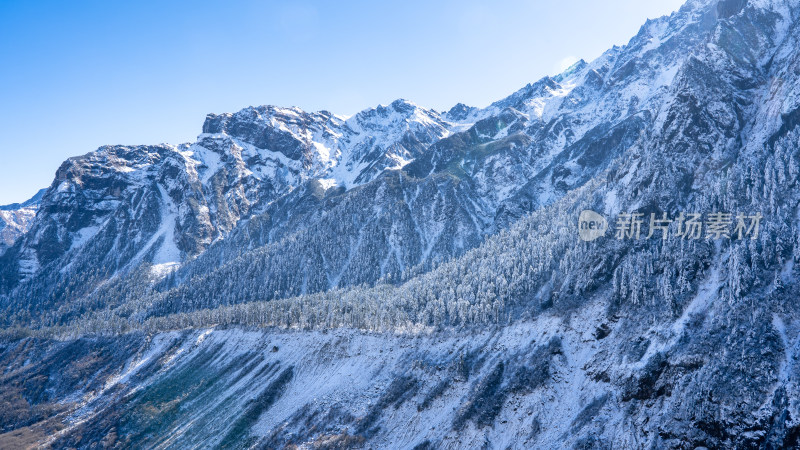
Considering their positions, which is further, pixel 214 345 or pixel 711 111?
pixel 214 345

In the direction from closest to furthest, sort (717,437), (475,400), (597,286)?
(717,437)
(475,400)
(597,286)

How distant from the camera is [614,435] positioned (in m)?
67.9

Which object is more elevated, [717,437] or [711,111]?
[711,111]

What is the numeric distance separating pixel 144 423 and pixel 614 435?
427ft

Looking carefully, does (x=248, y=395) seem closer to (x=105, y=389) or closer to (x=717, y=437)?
(x=105, y=389)

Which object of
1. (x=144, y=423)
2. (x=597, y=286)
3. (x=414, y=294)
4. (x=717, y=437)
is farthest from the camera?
(x=414, y=294)

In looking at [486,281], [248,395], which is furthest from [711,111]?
[248,395]

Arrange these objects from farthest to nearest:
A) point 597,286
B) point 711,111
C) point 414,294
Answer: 1. point 414,294
2. point 711,111
3. point 597,286

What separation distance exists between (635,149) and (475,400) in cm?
12123

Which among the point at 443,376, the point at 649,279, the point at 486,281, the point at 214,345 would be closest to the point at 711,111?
the point at 649,279

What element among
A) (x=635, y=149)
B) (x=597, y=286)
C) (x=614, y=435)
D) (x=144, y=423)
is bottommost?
(x=614, y=435)

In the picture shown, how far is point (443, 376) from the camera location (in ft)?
342

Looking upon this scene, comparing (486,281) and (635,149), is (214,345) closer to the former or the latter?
(486,281)

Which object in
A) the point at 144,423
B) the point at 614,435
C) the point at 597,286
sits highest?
the point at 144,423
